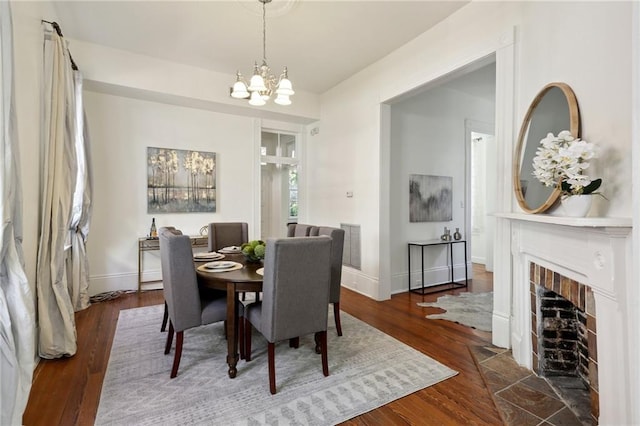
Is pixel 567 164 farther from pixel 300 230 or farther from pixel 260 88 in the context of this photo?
pixel 300 230

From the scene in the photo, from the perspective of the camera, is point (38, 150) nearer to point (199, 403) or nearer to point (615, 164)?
point (199, 403)

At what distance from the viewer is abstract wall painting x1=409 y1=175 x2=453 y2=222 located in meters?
4.60

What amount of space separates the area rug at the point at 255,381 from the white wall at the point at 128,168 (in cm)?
175

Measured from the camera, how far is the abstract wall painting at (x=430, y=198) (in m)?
4.60

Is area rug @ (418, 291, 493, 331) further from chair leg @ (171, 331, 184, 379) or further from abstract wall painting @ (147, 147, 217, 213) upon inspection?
abstract wall painting @ (147, 147, 217, 213)

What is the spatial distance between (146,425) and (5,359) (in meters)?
0.75

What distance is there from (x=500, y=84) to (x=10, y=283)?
11.7 feet

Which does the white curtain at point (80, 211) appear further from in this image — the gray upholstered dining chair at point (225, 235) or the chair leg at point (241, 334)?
the chair leg at point (241, 334)

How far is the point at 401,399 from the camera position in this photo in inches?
77.8

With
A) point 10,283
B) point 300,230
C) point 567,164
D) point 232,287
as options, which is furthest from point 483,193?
point 10,283

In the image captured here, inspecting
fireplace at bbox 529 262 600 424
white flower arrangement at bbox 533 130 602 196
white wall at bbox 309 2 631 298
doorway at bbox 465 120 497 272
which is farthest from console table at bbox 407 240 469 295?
white flower arrangement at bbox 533 130 602 196

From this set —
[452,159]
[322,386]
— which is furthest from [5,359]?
[452,159]

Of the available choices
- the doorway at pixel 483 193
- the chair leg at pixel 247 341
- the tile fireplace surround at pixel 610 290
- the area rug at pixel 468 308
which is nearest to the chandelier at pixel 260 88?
the chair leg at pixel 247 341

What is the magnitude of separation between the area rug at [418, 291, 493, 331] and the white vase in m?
1.83
